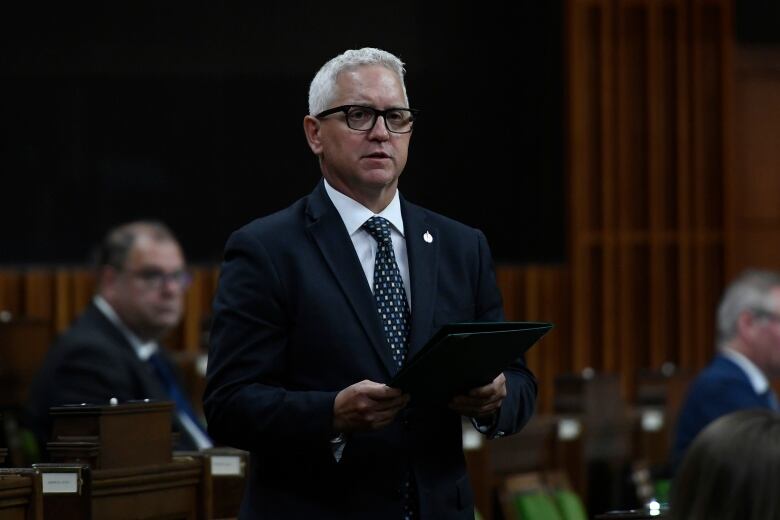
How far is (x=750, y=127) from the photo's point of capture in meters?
11.0

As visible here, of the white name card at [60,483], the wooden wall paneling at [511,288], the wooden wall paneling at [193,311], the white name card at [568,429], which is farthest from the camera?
the wooden wall paneling at [511,288]

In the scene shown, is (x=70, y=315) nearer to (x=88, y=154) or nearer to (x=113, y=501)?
(x=88, y=154)

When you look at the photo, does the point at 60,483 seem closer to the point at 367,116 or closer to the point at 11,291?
the point at 367,116

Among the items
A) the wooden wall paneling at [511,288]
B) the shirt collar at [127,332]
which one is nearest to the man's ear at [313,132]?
the shirt collar at [127,332]

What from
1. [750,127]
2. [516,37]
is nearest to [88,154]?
[516,37]

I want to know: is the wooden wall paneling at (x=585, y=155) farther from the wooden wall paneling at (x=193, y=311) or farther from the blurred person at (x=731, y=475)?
the blurred person at (x=731, y=475)

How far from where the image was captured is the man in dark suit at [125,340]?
453cm

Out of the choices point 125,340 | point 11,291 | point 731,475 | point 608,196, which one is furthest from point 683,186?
point 731,475

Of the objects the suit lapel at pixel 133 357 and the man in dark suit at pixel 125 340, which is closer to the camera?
the man in dark suit at pixel 125 340

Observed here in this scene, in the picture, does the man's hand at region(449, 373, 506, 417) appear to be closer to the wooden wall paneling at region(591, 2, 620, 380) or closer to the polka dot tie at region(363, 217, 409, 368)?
the polka dot tie at region(363, 217, 409, 368)

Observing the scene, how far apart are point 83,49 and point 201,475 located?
20.1 ft

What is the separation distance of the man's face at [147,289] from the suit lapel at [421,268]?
2577 millimetres

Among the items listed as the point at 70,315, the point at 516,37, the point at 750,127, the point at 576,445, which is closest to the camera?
the point at 576,445

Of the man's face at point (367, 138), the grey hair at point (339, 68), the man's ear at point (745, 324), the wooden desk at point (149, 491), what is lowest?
the wooden desk at point (149, 491)
